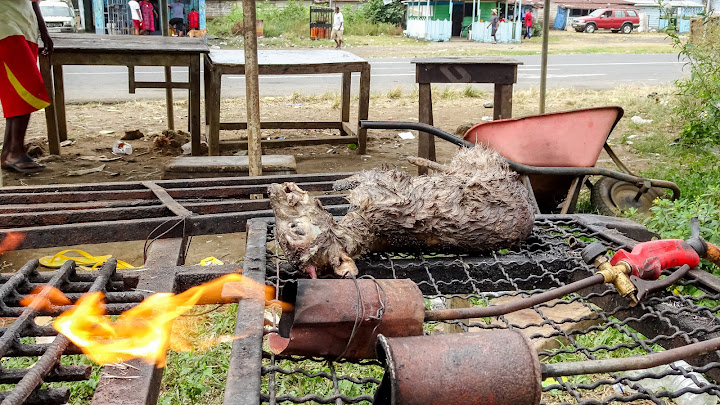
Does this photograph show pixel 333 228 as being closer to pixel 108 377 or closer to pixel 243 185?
pixel 108 377

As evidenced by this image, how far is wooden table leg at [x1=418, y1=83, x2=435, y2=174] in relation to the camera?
6.01 metres

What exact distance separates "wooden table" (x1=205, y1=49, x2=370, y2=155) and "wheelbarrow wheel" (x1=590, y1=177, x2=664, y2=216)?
9.60 feet

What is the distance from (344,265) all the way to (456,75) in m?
4.32

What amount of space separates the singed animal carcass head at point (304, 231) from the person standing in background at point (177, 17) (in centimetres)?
2762

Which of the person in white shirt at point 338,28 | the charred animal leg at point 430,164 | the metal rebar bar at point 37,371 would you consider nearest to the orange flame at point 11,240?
the metal rebar bar at point 37,371

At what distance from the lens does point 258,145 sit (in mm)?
4391

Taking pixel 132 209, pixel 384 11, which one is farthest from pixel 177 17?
pixel 132 209

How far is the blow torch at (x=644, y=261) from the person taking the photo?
1922 mm

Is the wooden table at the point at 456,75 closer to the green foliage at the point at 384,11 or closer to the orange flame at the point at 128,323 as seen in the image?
the orange flame at the point at 128,323

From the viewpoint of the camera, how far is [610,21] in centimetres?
3828

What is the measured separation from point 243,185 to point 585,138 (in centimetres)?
245

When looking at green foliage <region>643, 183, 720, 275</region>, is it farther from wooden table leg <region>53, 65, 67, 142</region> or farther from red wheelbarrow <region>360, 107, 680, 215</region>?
wooden table leg <region>53, 65, 67, 142</region>

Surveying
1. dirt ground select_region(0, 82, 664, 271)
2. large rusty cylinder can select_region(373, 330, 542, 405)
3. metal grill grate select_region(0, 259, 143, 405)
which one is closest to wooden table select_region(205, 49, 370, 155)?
dirt ground select_region(0, 82, 664, 271)

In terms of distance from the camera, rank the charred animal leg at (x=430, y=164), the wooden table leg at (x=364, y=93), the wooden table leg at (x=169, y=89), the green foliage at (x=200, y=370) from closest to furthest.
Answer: the charred animal leg at (x=430, y=164) < the green foliage at (x=200, y=370) < the wooden table leg at (x=364, y=93) < the wooden table leg at (x=169, y=89)
